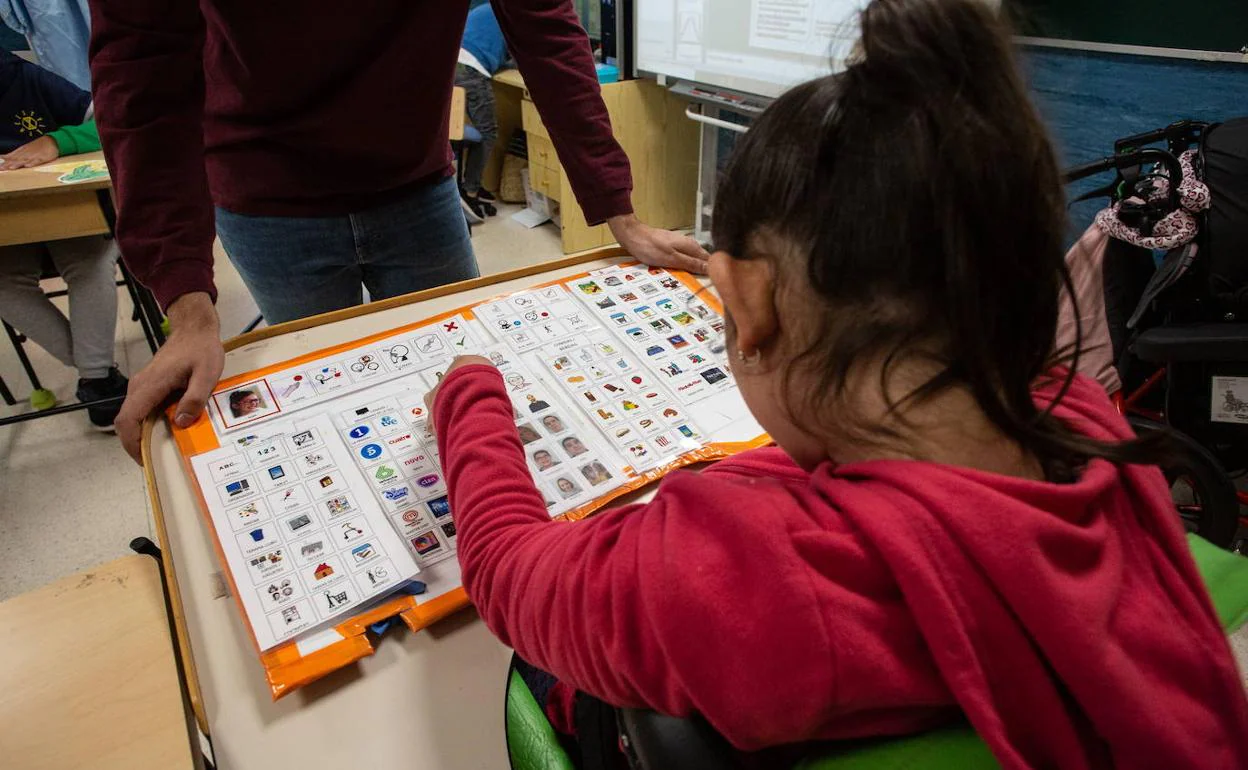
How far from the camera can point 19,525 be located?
1626 millimetres

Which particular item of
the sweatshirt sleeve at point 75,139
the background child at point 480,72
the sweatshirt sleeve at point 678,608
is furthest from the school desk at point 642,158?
the sweatshirt sleeve at point 678,608

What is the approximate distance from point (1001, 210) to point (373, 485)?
544 millimetres

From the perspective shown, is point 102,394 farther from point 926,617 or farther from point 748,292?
point 926,617

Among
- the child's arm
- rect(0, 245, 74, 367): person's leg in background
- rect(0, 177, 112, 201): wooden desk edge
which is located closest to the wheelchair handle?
rect(0, 177, 112, 201): wooden desk edge

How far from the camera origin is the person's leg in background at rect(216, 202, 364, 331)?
97cm

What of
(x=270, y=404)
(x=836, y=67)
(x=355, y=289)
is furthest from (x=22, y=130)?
(x=836, y=67)

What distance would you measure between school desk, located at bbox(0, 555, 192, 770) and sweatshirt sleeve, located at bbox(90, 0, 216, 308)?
358mm

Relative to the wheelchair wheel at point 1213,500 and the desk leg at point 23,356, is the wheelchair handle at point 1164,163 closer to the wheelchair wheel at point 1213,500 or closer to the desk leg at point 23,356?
the wheelchair wheel at point 1213,500

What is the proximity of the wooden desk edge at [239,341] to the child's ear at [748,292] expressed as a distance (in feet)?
1.49

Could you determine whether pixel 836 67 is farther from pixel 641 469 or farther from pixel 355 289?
pixel 355 289

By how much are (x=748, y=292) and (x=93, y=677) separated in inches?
21.9

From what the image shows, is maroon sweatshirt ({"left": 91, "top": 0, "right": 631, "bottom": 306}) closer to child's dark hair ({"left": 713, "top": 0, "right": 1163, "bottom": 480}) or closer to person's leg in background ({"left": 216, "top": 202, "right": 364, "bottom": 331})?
person's leg in background ({"left": 216, "top": 202, "right": 364, "bottom": 331})

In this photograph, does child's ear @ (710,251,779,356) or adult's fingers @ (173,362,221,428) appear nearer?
child's ear @ (710,251,779,356)

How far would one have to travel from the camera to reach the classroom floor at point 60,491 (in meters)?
1.55
